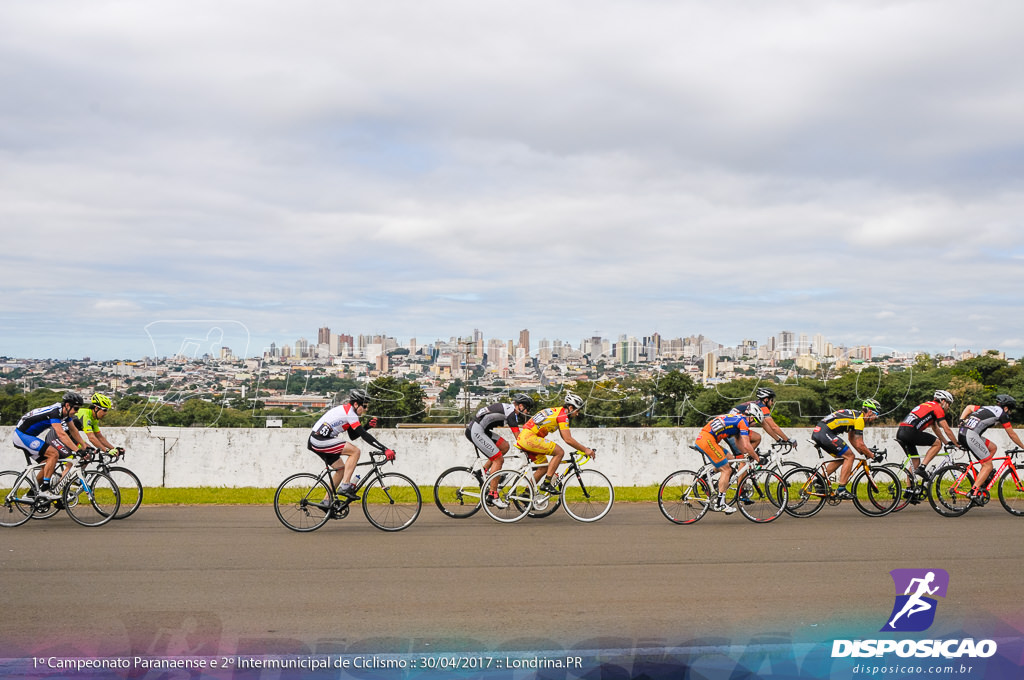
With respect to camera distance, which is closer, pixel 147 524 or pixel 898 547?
pixel 898 547

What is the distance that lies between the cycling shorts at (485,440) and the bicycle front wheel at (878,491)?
5.35m

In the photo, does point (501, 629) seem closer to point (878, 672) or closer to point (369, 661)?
point (369, 661)

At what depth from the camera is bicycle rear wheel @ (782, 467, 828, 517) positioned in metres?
12.5

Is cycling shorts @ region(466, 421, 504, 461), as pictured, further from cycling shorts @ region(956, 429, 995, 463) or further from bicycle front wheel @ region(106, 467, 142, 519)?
cycling shorts @ region(956, 429, 995, 463)

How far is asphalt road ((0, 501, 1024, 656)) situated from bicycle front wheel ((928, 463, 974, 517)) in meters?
0.51

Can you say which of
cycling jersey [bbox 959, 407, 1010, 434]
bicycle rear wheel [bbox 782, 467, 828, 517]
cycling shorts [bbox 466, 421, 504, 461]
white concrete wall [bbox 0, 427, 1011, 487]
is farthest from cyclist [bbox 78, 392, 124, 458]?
cycling jersey [bbox 959, 407, 1010, 434]

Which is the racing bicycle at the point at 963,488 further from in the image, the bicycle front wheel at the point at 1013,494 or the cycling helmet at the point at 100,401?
the cycling helmet at the point at 100,401

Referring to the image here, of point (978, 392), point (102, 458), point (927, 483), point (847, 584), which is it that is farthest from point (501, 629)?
point (978, 392)

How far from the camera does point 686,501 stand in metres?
11.9

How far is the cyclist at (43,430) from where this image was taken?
11.6m

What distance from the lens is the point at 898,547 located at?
32.6ft

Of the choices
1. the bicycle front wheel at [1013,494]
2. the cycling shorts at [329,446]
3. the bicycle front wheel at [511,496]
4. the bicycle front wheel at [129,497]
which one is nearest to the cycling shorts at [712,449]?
the bicycle front wheel at [511,496]

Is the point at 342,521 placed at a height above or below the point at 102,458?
below

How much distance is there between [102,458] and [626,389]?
1098cm
